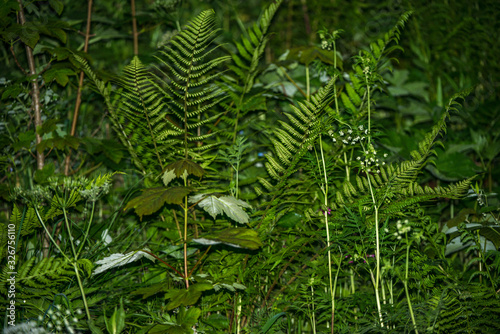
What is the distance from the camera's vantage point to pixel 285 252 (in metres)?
1.64

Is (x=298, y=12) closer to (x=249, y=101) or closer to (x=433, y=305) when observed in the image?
(x=249, y=101)

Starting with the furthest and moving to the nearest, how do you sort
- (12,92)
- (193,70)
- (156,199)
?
(12,92) → (193,70) → (156,199)

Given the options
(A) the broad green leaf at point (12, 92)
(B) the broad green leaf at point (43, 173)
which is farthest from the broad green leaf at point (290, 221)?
(A) the broad green leaf at point (12, 92)

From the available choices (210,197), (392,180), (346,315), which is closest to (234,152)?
(210,197)

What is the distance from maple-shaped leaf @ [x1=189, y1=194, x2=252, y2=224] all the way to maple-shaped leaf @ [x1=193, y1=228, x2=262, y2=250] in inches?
2.4

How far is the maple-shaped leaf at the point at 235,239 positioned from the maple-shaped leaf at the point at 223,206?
60 millimetres

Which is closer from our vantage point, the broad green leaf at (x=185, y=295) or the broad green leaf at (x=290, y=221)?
the broad green leaf at (x=185, y=295)

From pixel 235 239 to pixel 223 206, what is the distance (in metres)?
0.12

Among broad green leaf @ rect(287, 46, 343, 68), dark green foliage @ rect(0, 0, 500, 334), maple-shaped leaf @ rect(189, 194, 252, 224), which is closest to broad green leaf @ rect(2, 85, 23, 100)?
dark green foliage @ rect(0, 0, 500, 334)

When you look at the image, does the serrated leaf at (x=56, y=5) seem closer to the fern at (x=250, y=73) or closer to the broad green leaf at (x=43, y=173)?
the broad green leaf at (x=43, y=173)

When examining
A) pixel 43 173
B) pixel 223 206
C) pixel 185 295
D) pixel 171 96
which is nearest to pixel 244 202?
pixel 223 206

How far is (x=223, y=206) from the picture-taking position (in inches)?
56.0

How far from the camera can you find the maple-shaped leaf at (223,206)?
139 cm

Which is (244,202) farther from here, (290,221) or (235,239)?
(290,221)
